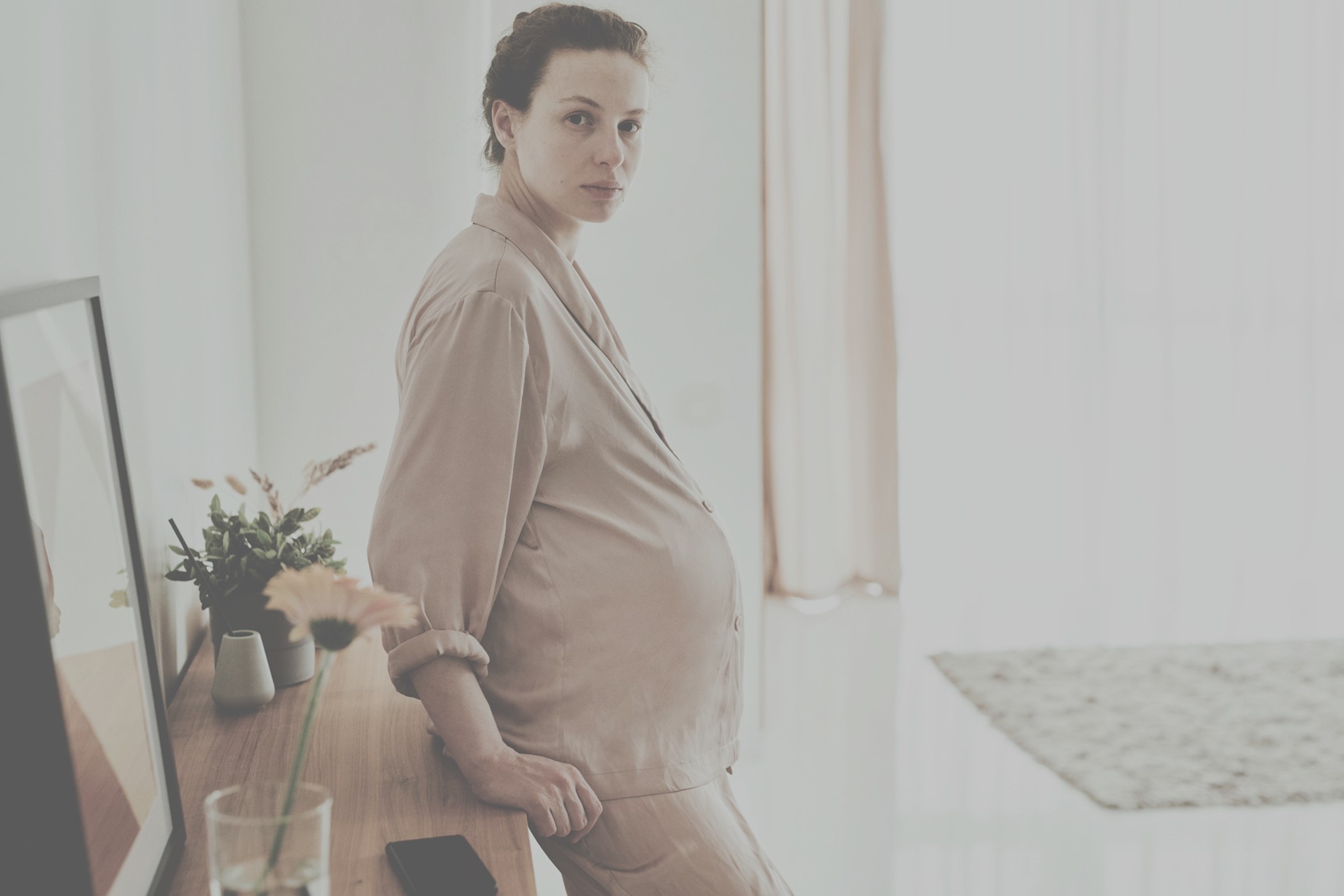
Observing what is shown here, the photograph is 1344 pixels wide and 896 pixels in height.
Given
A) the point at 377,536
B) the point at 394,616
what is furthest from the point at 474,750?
the point at 394,616

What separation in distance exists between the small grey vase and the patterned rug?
6.11 feet

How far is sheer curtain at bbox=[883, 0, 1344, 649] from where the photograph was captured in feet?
13.0

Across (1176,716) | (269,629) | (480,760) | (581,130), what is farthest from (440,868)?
(1176,716)

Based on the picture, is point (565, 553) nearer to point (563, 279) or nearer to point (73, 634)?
point (563, 279)

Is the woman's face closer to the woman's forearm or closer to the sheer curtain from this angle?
the woman's forearm

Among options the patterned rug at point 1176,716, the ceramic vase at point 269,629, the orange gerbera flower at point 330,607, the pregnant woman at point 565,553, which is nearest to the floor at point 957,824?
the patterned rug at point 1176,716

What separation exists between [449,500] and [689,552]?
0.29 metres

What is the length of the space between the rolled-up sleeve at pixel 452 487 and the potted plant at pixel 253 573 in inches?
11.9

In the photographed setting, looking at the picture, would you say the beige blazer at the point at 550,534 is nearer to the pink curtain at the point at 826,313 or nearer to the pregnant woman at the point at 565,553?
the pregnant woman at the point at 565,553

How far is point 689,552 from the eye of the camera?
1239mm

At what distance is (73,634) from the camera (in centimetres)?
81

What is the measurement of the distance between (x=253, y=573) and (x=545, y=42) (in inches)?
28.7

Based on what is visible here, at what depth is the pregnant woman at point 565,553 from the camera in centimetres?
108

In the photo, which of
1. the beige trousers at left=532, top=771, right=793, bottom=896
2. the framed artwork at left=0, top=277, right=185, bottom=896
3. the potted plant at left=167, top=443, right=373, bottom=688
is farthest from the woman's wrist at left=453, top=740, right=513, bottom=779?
the potted plant at left=167, top=443, right=373, bottom=688
